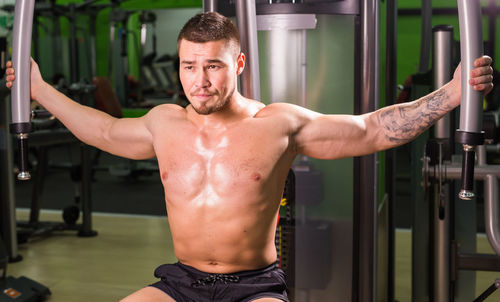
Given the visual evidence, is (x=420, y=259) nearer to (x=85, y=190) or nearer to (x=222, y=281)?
(x=222, y=281)

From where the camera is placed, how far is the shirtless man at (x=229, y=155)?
1437 mm

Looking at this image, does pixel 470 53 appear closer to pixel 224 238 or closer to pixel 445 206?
pixel 224 238

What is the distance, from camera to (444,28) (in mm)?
2273

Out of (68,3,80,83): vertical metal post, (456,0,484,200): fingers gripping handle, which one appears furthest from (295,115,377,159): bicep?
(68,3,80,83): vertical metal post

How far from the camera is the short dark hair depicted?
1.42m

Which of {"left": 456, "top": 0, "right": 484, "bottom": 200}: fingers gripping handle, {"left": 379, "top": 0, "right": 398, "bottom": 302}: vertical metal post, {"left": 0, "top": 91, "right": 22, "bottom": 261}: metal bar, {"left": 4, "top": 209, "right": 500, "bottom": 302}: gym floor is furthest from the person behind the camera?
{"left": 0, "top": 91, "right": 22, "bottom": 261}: metal bar

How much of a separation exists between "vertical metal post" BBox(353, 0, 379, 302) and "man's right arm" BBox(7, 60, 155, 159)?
0.83 meters

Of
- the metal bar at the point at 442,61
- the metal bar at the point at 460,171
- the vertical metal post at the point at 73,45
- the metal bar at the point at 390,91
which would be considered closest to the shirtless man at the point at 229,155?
the metal bar at the point at 460,171

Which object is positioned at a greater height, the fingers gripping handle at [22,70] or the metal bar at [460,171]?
the fingers gripping handle at [22,70]

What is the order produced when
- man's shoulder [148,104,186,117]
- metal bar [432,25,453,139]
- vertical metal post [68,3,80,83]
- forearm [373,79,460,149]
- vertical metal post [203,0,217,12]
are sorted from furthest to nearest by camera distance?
1. vertical metal post [68,3,80,83]
2. metal bar [432,25,453,139]
3. vertical metal post [203,0,217,12]
4. man's shoulder [148,104,186,117]
5. forearm [373,79,460,149]

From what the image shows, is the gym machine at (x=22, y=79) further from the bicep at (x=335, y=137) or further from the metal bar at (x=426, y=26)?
the metal bar at (x=426, y=26)

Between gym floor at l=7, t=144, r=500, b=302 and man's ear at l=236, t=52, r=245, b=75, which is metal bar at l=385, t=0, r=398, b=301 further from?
man's ear at l=236, t=52, r=245, b=75

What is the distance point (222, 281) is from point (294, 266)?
76 centimetres

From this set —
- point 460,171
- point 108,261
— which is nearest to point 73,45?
point 108,261
